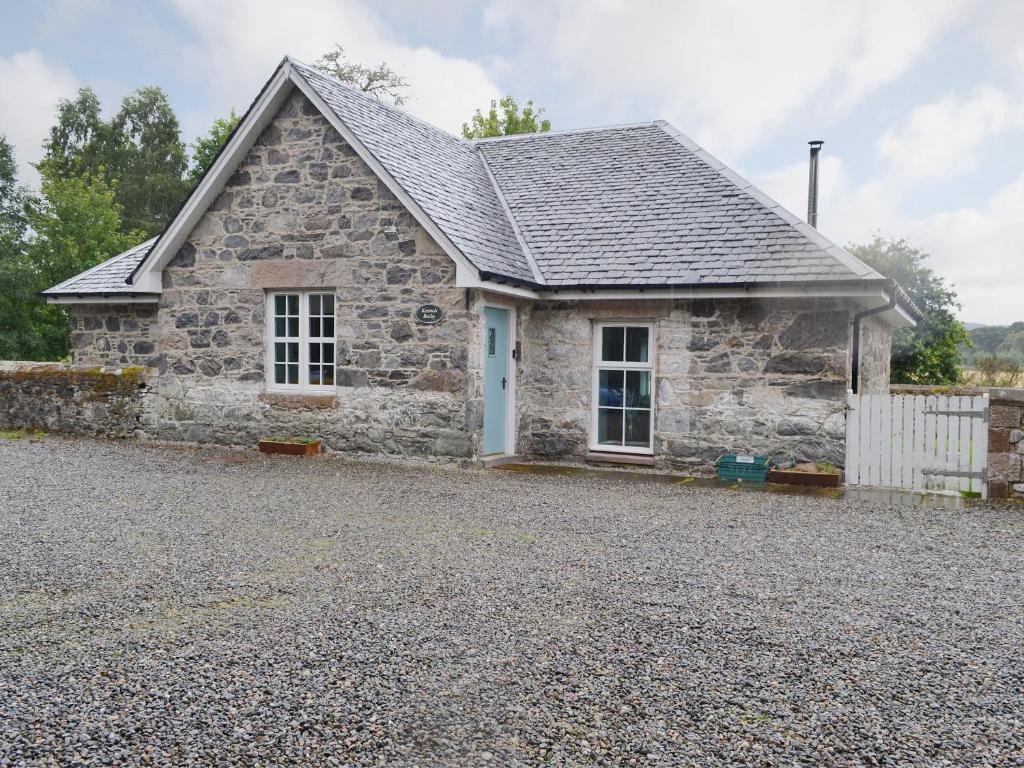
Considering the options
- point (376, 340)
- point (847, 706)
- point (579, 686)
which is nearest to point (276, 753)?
point (579, 686)

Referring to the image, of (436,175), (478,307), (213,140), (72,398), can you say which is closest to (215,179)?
(436,175)

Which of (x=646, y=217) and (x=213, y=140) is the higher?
(x=213, y=140)

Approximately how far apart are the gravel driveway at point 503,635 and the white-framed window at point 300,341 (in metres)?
4.23

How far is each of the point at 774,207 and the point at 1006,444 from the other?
15.4 feet

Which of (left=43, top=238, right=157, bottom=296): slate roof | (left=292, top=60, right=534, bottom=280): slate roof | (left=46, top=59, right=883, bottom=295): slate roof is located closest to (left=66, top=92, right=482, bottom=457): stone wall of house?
(left=292, top=60, right=534, bottom=280): slate roof

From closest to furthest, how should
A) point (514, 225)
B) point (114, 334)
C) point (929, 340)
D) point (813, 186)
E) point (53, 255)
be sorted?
point (514, 225) → point (114, 334) → point (813, 186) → point (929, 340) → point (53, 255)

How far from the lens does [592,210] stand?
13969mm

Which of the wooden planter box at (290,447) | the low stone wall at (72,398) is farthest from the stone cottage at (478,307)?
the low stone wall at (72,398)

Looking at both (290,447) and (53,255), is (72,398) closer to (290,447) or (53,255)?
(290,447)

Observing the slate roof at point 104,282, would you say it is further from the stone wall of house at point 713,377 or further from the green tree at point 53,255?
the green tree at point 53,255

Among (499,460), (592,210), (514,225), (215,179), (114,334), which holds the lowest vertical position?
(499,460)

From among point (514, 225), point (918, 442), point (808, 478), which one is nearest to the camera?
point (918, 442)

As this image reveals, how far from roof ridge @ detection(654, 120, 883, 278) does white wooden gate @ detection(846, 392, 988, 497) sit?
1.71m

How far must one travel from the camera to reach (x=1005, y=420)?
9789mm
